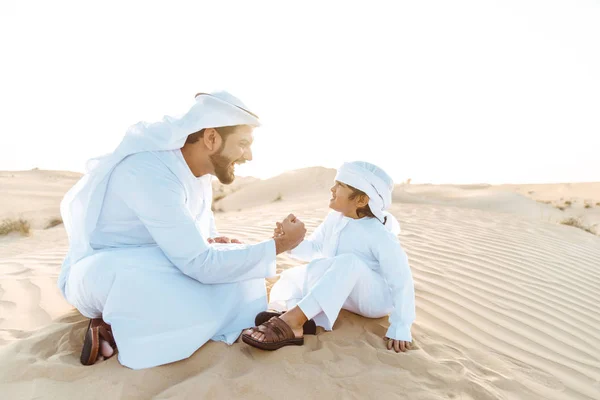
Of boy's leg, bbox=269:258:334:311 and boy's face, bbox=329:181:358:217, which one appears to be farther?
boy's face, bbox=329:181:358:217

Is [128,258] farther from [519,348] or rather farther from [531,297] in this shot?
[531,297]

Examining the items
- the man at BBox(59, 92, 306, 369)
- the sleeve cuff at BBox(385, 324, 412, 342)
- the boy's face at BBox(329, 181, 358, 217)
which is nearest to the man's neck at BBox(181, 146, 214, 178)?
the man at BBox(59, 92, 306, 369)

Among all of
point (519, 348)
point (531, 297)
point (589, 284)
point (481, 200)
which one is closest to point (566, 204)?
point (481, 200)

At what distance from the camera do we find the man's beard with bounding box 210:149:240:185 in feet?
9.12

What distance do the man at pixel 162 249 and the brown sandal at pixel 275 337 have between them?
0.73 ft

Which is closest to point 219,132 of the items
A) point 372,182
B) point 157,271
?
point 157,271

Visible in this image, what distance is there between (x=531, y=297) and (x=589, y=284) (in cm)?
120

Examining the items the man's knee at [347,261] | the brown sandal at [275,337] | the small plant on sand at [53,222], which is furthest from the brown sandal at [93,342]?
the small plant on sand at [53,222]

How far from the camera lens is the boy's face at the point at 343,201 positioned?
3.13 m

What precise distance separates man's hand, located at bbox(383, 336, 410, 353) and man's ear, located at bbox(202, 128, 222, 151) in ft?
5.15

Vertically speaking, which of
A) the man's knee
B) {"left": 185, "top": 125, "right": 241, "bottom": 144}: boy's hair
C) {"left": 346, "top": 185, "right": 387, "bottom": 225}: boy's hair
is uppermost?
{"left": 185, "top": 125, "right": 241, "bottom": 144}: boy's hair

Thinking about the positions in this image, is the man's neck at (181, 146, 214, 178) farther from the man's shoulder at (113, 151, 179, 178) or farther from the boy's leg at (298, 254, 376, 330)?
the boy's leg at (298, 254, 376, 330)

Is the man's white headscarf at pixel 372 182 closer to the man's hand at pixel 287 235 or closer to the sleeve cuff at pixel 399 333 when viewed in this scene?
the man's hand at pixel 287 235

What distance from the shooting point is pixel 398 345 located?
2.69m
